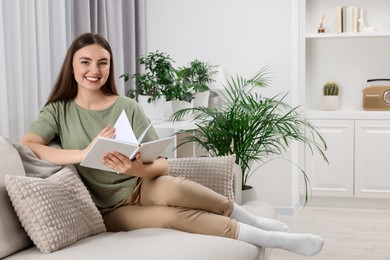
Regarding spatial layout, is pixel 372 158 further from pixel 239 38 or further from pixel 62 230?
pixel 62 230

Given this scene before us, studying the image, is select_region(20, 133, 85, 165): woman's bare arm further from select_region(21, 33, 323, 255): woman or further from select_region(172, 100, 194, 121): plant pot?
select_region(172, 100, 194, 121): plant pot

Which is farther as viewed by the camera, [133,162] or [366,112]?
[366,112]

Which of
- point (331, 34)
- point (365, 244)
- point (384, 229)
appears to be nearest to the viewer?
point (365, 244)

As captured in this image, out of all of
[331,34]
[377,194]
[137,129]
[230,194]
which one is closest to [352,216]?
[377,194]

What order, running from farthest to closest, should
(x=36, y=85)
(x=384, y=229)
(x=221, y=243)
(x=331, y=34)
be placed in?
(x=331, y=34) → (x=384, y=229) → (x=36, y=85) → (x=221, y=243)

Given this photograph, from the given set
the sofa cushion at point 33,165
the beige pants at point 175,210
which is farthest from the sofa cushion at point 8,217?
the beige pants at point 175,210

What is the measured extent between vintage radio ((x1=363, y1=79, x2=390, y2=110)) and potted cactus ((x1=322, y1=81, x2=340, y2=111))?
22cm

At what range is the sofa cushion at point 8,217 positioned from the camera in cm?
246

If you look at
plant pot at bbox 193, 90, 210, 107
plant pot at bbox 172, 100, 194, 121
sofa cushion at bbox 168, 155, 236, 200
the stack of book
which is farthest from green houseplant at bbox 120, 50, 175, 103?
the stack of book

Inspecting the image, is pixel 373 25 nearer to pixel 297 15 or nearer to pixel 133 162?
pixel 297 15

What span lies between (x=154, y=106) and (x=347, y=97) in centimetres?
217

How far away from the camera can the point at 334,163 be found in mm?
5363

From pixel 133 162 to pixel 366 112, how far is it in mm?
2975

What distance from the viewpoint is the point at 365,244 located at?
424 centimetres
